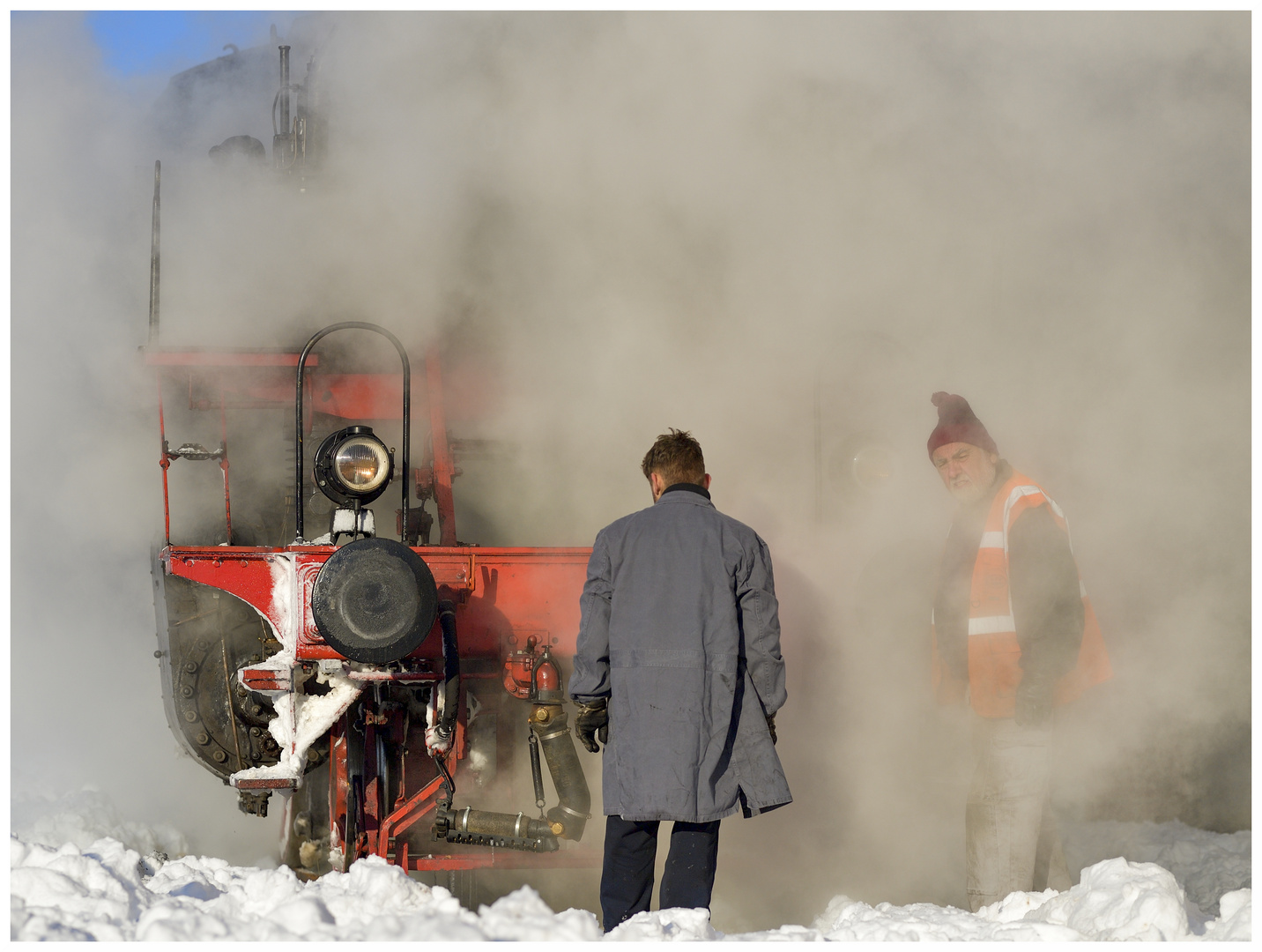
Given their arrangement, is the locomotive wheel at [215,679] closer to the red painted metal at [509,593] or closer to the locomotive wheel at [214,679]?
the locomotive wheel at [214,679]

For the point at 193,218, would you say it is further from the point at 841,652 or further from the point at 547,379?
the point at 841,652

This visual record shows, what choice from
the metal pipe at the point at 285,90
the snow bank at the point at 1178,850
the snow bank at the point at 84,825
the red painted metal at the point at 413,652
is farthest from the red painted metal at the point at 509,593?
the snow bank at the point at 1178,850

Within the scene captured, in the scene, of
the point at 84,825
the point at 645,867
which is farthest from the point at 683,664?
the point at 84,825

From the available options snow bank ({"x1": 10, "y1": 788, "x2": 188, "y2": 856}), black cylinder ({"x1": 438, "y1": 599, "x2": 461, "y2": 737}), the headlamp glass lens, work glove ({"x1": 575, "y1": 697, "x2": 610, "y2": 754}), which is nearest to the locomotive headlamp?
the headlamp glass lens

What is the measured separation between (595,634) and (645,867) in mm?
568

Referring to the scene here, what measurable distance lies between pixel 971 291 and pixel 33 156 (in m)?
4.03

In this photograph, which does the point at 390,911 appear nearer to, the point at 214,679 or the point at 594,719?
the point at 594,719

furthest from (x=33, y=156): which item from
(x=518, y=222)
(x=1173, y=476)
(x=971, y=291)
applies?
(x=1173, y=476)

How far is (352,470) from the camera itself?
126 inches

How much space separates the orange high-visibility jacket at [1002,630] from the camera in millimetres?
2830

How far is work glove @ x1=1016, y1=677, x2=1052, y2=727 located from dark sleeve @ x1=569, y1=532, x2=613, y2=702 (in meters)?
1.09

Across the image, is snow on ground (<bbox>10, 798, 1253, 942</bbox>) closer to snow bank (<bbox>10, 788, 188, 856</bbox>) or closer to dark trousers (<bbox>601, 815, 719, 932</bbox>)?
dark trousers (<bbox>601, 815, 719, 932</bbox>)

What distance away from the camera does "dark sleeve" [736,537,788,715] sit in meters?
2.46

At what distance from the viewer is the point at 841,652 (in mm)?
3676
